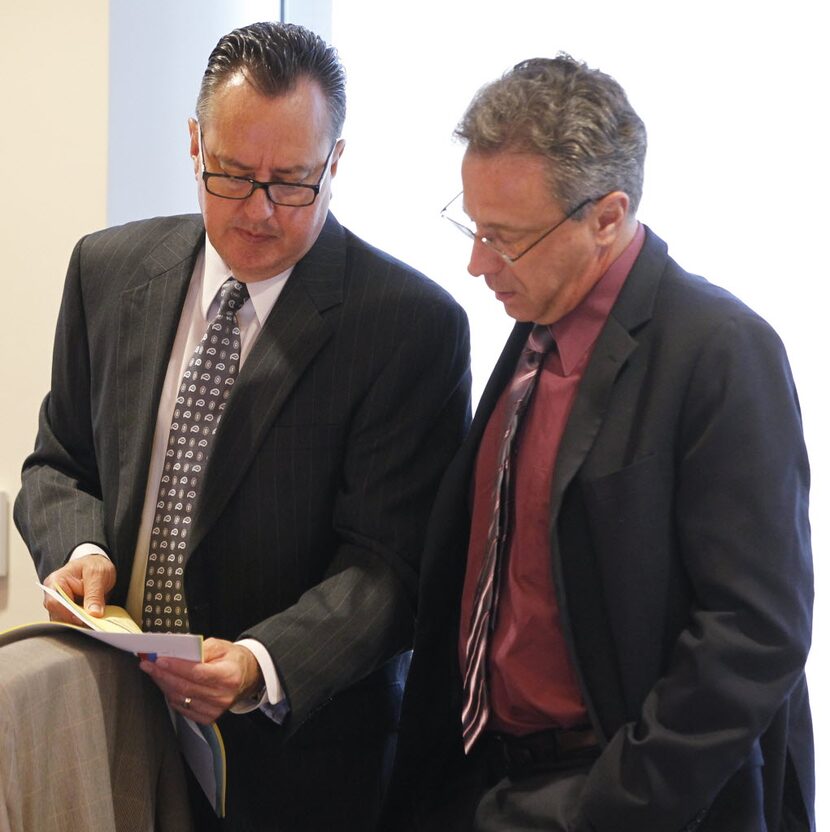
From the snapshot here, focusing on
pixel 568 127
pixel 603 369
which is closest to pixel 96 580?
pixel 603 369

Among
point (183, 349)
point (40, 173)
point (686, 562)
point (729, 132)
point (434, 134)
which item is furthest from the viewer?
point (434, 134)

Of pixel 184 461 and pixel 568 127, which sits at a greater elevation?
pixel 568 127

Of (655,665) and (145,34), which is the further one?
(145,34)

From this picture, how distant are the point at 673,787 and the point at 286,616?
1.99ft

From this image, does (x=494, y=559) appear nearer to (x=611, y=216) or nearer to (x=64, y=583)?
(x=611, y=216)

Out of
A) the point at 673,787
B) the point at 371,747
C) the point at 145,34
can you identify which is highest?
the point at 145,34

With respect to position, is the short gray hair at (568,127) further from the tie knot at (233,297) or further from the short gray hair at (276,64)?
→ the tie knot at (233,297)

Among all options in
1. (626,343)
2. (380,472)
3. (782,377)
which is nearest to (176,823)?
(380,472)

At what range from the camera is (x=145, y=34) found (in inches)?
101

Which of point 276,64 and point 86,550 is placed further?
point 86,550

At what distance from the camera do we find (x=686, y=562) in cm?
152

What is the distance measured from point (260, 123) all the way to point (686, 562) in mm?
835

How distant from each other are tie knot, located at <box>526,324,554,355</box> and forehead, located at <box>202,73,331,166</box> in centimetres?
40

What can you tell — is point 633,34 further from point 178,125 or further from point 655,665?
point 655,665
